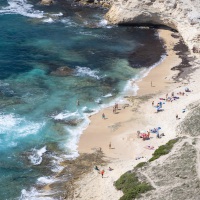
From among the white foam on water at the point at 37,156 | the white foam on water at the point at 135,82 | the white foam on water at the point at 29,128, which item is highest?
the white foam on water at the point at 135,82

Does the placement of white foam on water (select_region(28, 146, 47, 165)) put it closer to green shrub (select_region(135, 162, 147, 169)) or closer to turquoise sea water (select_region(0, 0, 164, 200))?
turquoise sea water (select_region(0, 0, 164, 200))

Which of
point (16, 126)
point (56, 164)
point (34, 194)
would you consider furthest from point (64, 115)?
point (34, 194)

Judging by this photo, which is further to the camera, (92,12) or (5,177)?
(92,12)

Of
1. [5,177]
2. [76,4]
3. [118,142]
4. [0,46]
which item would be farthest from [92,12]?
[5,177]

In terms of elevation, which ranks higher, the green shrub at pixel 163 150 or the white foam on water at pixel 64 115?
the green shrub at pixel 163 150

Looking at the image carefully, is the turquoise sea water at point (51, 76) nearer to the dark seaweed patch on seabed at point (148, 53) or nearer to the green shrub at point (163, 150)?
the dark seaweed patch on seabed at point (148, 53)

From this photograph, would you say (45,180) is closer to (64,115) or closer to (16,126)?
(16,126)

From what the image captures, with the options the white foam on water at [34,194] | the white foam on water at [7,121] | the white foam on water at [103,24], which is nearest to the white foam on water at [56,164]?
the white foam on water at [34,194]

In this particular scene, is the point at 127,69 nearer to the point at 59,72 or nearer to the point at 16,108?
the point at 59,72
